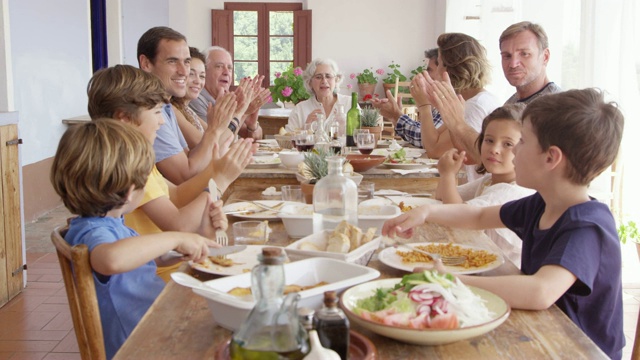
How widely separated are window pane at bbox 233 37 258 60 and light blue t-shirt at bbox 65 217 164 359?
9723mm

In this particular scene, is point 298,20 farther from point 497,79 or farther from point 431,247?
point 431,247

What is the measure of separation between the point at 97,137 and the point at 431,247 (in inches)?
30.7

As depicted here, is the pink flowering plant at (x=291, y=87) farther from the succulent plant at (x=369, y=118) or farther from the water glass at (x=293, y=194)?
the water glass at (x=293, y=194)

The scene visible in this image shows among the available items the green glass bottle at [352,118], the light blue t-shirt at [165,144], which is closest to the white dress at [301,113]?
the green glass bottle at [352,118]

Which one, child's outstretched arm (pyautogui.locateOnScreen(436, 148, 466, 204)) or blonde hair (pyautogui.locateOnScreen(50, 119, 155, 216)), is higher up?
blonde hair (pyautogui.locateOnScreen(50, 119, 155, 216))

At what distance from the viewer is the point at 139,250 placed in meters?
1.41

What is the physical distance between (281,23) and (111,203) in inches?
389

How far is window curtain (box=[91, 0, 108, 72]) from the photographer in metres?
7.43

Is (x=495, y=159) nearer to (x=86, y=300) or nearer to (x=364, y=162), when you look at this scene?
(x=364, y=162)

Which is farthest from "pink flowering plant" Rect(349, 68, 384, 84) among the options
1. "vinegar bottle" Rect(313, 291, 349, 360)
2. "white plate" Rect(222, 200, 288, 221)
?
"vinegar bottle" Rect(313, 291, 349, 360)

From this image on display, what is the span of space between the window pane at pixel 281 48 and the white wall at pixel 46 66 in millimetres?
4841

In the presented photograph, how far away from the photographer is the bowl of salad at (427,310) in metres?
1.05

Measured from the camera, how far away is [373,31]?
1097cm

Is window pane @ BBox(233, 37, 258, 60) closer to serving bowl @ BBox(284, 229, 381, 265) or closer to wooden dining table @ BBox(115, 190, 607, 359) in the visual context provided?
serving bowl @ BBox(284, 229, 381, 265)
